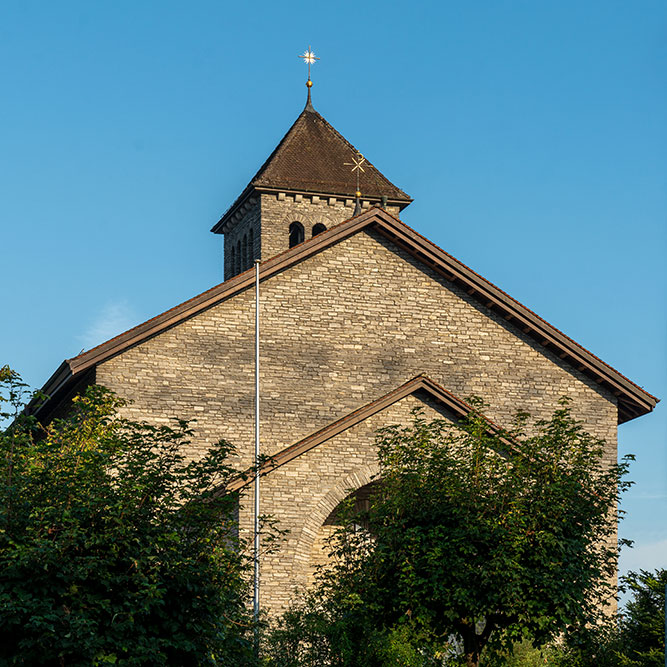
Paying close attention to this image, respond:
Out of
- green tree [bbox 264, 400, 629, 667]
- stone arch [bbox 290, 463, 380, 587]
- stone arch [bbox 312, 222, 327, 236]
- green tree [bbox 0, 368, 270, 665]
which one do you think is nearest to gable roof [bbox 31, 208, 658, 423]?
stone arch [bbox 290, 463, 380, 587]

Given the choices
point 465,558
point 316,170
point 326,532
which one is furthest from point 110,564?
point 316,170

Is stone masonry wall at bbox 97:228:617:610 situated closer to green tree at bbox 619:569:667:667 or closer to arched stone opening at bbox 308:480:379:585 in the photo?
arched stone opening at bbox 308:480:379:585

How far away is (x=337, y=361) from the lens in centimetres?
3269

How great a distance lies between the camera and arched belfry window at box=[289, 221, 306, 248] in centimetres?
5022

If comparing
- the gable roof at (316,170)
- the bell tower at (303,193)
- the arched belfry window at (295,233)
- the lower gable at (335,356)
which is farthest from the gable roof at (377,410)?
the gable roof at (316,170)

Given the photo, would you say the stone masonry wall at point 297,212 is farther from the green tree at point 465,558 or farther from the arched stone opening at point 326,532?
the green tree at point 465,558

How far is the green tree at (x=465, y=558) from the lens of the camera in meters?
22.6

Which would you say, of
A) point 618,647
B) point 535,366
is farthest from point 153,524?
point 535,366

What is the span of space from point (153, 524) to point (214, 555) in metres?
0.88

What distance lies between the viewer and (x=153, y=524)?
633 inches

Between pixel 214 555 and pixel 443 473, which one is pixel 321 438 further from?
pixel 214 555

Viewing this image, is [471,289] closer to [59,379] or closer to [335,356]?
[335,356]

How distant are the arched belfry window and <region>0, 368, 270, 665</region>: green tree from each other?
33573mm

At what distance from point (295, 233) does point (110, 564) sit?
119ft
